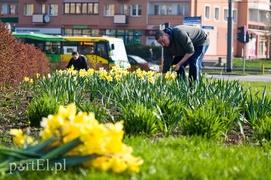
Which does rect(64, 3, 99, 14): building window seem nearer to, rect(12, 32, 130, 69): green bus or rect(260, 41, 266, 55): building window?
rect(260, 41, 266, 55): building window

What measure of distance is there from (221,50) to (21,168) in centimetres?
8150

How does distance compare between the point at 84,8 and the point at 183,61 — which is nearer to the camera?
the point at 183,61

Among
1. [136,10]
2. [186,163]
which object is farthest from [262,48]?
[186,163]

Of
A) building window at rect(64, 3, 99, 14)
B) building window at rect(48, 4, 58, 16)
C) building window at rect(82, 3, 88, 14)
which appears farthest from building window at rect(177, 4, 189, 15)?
building window at rect(48, 4, 58, 16)

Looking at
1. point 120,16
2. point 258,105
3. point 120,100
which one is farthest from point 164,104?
point 120,16

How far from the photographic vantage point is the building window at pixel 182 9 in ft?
265

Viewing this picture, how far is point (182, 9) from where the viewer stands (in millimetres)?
81188

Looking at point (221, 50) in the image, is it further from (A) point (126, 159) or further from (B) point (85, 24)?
Result: (A) point (126, 159)

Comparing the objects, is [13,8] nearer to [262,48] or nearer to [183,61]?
[262,48]

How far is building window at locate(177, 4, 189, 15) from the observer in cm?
8088

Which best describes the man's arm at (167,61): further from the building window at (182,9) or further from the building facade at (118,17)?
the building window at (182,9)

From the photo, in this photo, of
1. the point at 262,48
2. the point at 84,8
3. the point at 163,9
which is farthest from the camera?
the point at 262,48

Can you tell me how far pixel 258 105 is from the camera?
32.9ft

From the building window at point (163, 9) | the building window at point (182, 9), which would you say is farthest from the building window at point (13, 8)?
the building window at point (182, 9)
